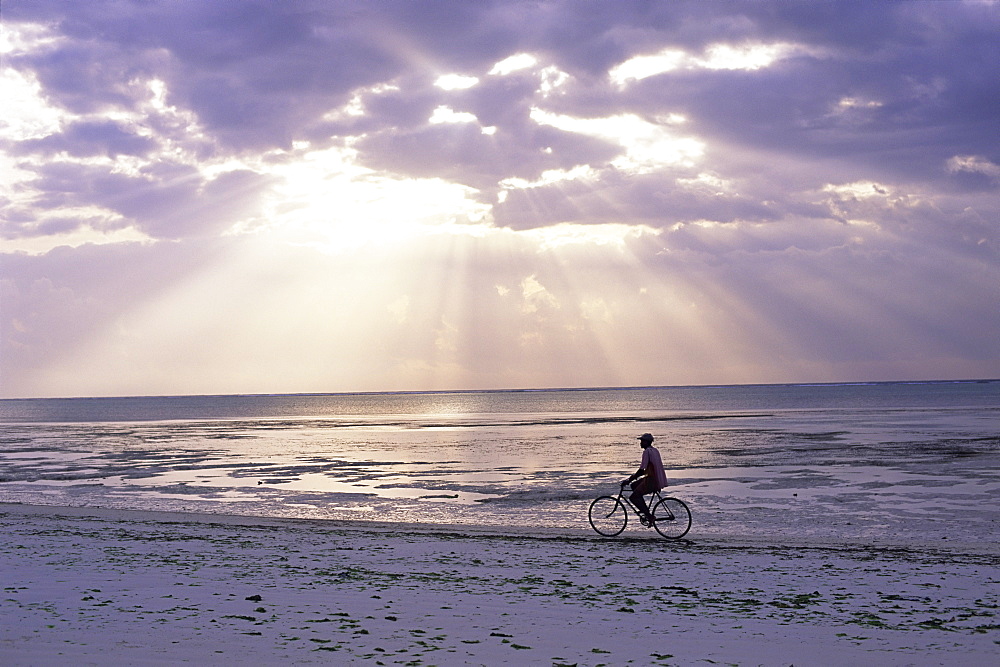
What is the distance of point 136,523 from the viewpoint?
22047 mm

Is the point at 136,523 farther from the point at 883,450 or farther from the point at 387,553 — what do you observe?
the point at 883,450

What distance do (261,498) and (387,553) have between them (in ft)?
49.5

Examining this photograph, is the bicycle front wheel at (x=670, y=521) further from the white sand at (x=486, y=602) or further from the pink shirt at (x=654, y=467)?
the white sand at (x=486, y=602)

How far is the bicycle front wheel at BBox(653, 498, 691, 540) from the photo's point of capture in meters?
19.7

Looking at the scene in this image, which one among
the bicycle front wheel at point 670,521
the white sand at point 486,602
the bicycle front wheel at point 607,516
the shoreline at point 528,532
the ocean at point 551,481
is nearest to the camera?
the white sand at point 486,602

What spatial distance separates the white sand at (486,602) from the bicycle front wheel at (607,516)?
1.61m

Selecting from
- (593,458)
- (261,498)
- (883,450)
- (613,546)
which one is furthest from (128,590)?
(883,450)

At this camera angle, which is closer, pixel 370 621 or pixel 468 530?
pixel 370 621

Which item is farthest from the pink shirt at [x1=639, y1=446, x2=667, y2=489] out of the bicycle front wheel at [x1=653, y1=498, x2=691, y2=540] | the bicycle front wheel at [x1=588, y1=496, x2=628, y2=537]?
the bicycle front wheel at [x1=588, y1=496, x2=628, y2=537]

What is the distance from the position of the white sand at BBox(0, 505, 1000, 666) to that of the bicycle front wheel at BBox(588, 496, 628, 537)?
1.61m

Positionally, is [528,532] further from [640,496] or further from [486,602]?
[486,602]

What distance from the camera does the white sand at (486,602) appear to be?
9227mm

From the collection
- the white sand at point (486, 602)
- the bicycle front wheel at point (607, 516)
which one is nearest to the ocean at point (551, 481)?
the bicycle front wheel at point (607, 516)

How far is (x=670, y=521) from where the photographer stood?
64.8ft
